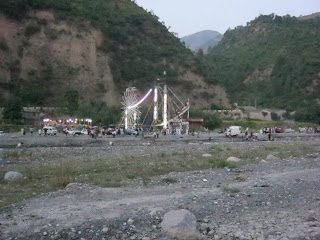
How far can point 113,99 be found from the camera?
63.9m

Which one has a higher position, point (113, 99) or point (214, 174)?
point (113, 99)

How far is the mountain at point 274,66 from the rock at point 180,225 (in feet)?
225

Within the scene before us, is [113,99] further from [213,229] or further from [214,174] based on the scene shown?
[213,229]

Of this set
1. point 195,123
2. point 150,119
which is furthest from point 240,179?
point 150,119

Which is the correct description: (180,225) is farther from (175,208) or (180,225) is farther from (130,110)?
(130,110)

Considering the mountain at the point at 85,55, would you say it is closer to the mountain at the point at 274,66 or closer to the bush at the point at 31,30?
the bush at the point at 31,30

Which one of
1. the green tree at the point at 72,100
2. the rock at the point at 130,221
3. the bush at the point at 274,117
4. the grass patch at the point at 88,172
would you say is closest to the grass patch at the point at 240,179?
the grass patch at the point at 88,172

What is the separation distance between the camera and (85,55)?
66.9 m

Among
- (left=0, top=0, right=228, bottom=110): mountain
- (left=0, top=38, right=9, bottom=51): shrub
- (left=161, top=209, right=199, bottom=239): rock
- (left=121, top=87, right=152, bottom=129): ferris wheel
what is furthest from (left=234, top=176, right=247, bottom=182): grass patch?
(left=0, top=38, right=9, bottom=51): shrub

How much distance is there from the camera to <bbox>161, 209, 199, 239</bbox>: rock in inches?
340

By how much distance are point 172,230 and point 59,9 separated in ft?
226

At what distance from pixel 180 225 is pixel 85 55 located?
198ft

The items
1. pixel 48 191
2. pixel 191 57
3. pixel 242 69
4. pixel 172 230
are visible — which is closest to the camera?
pixel 172 230

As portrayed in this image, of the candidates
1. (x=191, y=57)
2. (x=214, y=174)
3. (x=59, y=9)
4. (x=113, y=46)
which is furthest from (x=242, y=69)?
(x=214, y=174)
